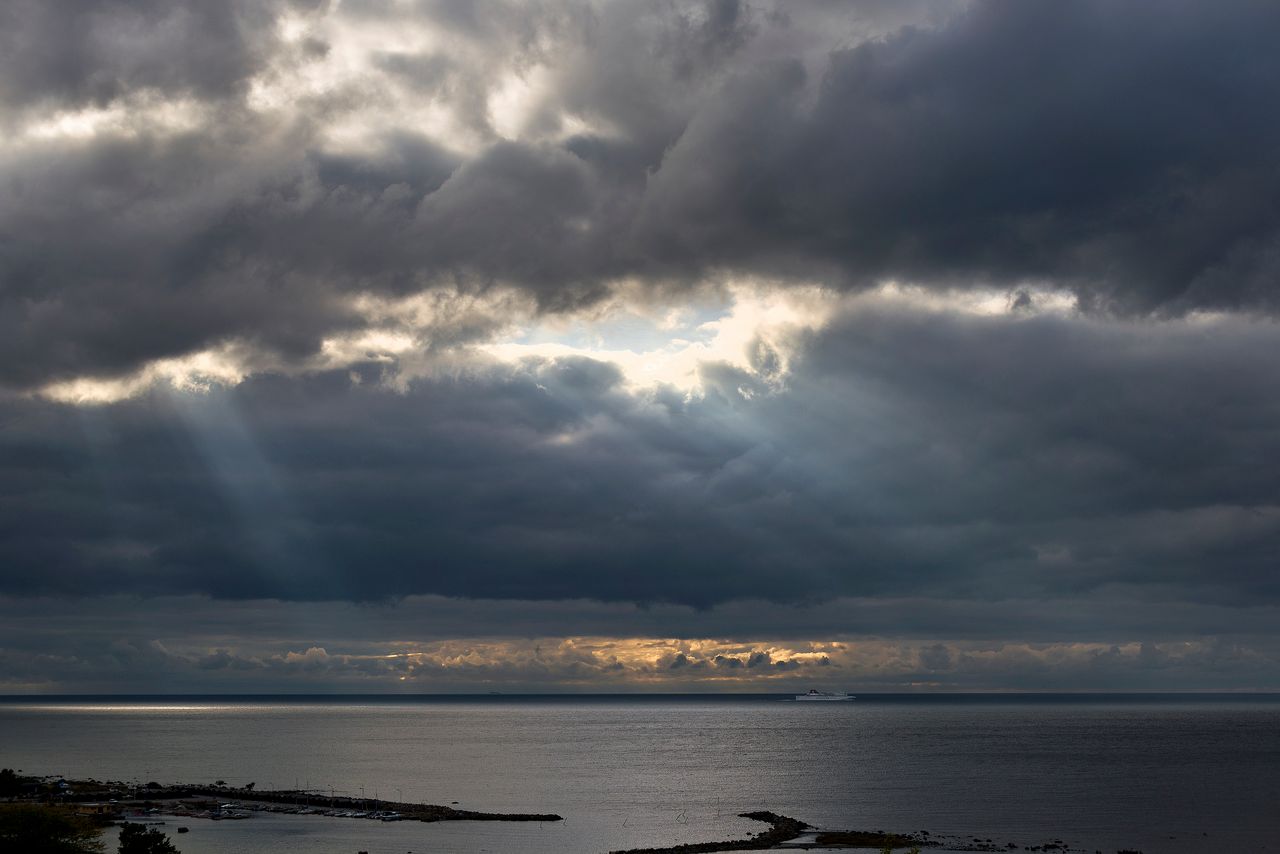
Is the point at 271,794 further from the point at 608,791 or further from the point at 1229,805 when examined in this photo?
the point at 1229,805

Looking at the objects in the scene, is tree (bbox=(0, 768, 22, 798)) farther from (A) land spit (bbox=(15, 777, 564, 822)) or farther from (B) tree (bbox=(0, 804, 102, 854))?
(B) tree (bbox=(0, 804, 102, 854))

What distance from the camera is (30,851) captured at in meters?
91.9

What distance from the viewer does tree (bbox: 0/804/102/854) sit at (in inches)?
3634

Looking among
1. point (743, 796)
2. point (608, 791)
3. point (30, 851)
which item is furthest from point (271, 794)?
point (30, 851)

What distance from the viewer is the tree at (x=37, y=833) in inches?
3634

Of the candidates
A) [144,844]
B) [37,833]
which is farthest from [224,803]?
[37,833]

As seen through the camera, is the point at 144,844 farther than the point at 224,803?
No

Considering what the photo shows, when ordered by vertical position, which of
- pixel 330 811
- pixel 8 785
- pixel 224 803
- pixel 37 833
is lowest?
pixel 224 803

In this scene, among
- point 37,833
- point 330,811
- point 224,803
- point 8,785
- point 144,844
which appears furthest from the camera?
point 224,803


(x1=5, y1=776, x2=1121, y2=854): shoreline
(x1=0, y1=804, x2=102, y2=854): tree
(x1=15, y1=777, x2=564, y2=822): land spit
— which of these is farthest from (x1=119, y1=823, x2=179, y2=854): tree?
(x1=15, y1=777, x2=564, y2=822): land spit

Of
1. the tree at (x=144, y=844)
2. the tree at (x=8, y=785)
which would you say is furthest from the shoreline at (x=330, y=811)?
the tree at (x=144, y=844)

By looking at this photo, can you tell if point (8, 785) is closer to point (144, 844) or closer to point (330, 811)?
point (330, 811)

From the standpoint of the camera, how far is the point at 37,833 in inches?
3703

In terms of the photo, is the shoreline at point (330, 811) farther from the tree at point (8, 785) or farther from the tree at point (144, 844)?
the tree at point (144, 844)
